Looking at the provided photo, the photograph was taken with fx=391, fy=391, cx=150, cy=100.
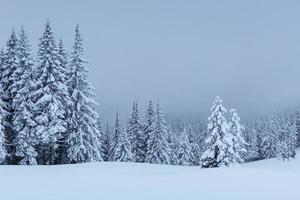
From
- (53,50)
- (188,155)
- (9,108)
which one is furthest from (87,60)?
(188,155)

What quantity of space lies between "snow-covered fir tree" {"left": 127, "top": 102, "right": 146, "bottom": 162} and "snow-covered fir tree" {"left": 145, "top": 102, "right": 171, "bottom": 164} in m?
1.91

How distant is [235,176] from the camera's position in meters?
20.3

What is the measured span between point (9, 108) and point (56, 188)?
2613cm

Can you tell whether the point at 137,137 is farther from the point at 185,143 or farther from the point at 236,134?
the point at 236,134

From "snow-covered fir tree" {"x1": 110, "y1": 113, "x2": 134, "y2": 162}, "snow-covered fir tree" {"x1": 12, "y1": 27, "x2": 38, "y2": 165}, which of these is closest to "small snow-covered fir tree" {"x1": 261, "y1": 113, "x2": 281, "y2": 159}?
"snow-covered fir tree" {"x1": 110, "y1": 113, "x2": 134, "y2": 162}

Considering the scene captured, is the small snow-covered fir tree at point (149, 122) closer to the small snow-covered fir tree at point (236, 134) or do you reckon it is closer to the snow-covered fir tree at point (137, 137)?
the snow-covered fir tree at point (137, 137)

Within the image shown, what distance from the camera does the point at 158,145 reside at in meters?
58.8

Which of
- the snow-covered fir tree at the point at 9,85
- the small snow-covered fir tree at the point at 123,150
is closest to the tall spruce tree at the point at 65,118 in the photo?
the snow-covered fir tree at the point at 9,85

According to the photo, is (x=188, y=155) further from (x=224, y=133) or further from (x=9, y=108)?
(x=9, y=108)

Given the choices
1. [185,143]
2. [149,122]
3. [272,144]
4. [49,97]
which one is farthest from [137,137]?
[272,144]

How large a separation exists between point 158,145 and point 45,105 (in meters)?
23.5

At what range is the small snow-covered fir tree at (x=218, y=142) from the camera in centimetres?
3753

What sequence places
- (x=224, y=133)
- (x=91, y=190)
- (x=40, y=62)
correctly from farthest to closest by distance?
(x=40, y=62)
(x=224, y=133)
(x=91, y=190)

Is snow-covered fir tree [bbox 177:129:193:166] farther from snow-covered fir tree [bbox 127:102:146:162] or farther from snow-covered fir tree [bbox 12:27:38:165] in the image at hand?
snow-covered fir tree [bbox 12:27:38:165]
